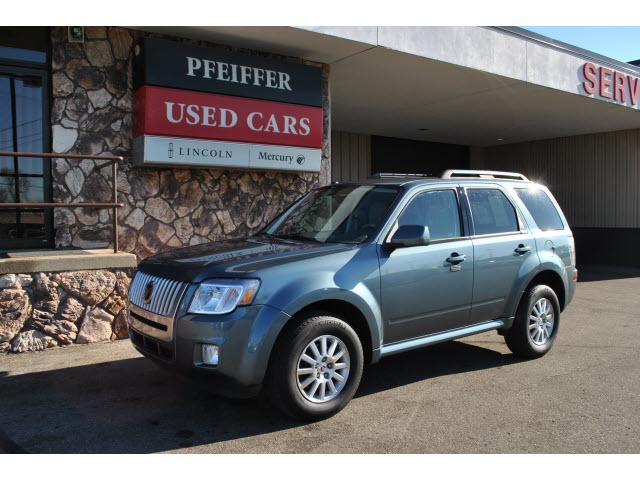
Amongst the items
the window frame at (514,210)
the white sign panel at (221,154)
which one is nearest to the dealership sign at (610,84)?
the white sign panel at (221,154)

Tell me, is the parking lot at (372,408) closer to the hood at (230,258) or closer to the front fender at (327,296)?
the front fender at (327,296)

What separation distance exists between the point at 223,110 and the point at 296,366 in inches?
185

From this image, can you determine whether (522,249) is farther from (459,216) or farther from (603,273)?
(603,273)

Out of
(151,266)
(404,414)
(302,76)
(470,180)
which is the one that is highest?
(302,76)

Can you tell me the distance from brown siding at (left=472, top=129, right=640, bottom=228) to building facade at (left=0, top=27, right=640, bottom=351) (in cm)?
672

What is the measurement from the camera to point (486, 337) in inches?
279

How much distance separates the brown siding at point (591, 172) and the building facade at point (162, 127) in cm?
672

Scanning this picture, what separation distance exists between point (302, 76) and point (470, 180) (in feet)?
12.4

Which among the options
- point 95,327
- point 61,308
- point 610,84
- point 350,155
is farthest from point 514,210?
point 350,155

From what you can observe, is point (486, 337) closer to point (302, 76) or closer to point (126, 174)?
point (302, 76)

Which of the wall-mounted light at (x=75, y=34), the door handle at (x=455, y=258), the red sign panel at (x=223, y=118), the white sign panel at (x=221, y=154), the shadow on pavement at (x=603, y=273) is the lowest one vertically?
the shadow on pavement at (x=603, y=273)

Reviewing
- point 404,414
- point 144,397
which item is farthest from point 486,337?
point 144,397

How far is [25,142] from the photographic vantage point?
7234 millimetres

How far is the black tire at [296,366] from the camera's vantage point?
395cm
